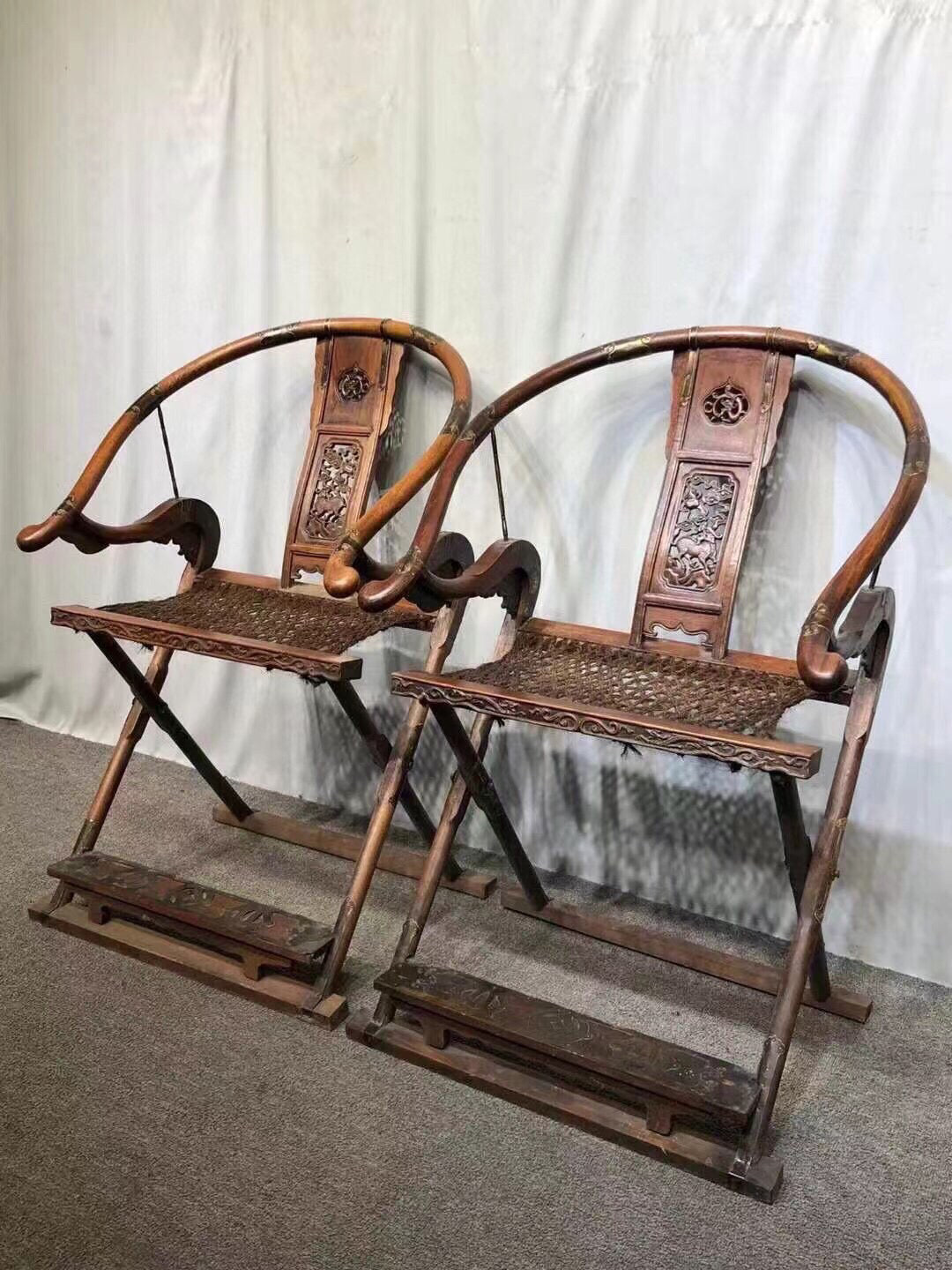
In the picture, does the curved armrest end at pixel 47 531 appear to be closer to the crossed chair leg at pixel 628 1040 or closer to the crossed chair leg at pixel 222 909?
the crossed chair leg at pixel 222 909

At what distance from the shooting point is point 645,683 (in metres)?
1.71

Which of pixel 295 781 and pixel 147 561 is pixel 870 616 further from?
pixel 147 561

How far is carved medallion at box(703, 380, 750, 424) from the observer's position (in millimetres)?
1871

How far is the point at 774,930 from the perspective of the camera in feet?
6.94

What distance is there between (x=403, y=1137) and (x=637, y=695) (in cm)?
72

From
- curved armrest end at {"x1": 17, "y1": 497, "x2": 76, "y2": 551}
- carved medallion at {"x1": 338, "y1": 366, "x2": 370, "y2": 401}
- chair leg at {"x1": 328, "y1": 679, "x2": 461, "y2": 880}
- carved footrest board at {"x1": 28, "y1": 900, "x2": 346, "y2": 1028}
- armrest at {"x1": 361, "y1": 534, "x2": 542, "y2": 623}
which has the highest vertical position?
carved medallion at {"x1": 338, "y1": 366, "x2": 370, "y2": 401}

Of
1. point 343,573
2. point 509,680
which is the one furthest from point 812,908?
point 343,573

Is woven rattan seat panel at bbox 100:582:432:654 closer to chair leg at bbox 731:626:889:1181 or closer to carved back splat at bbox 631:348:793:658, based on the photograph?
carved back splat at bbox 631:348:793:658

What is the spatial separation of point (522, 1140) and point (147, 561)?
193 cm

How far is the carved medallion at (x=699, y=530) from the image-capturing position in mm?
1863

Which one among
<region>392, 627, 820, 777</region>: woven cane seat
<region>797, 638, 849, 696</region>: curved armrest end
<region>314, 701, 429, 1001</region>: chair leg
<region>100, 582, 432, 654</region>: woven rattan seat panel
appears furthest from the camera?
<region>100, 582, 432, 654</region>: woven rattan seat panel

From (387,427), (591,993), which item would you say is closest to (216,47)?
(387,427)

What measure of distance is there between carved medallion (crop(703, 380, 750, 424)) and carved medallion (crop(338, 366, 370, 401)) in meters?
0.76

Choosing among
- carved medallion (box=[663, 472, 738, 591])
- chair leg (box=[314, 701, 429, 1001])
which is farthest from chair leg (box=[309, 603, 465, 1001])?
carved medallion (box=[663, 472, 738, 591])
